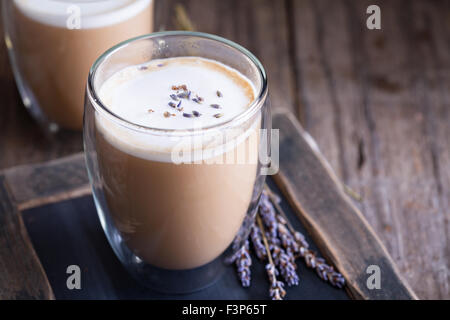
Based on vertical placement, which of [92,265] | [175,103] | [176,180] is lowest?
[92,265]

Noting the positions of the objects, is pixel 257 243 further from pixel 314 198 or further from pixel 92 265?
pixel 92 265

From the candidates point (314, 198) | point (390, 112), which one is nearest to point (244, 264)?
point (314, 198)

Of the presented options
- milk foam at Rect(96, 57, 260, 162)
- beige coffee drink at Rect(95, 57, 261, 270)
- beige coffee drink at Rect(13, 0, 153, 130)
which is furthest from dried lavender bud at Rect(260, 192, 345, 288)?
beige coffee drink at Rect(13, 0, 153, 130)

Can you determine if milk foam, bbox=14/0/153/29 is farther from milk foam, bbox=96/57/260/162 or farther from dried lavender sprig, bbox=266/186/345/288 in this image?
dried lavender sprig, bbox=266/186/345/288

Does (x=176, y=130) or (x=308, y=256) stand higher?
(x=176, y=130)

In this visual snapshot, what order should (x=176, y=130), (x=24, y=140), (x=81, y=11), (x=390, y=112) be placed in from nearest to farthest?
(x=176, y=130) → (x=81, y=11) → (x=24, y=140) → (x=390, y=112)
